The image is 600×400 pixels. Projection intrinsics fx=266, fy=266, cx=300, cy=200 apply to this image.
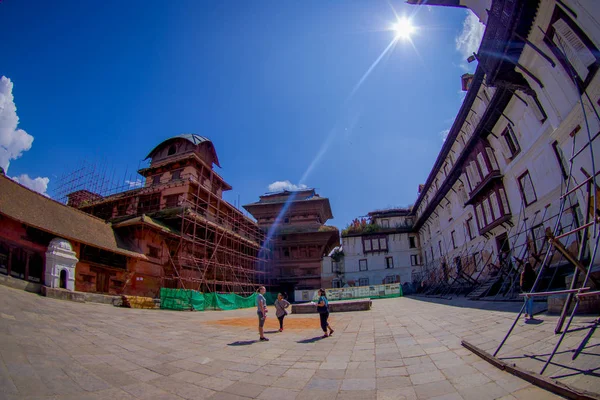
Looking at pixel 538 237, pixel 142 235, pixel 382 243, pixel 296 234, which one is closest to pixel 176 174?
pixel 142 235

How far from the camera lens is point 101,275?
55.4 feet

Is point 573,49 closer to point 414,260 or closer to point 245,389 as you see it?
point 245,389

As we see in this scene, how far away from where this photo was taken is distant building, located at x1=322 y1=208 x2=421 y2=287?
1479 inches

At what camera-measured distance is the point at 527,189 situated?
14008mm

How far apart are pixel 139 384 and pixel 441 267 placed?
28844 mm

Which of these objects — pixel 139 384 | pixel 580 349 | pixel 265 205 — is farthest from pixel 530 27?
pixel 265 205

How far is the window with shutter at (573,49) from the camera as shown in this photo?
7.46 metres

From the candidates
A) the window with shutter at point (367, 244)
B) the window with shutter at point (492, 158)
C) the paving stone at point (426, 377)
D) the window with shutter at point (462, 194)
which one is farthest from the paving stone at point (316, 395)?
the window with shutter at point (367, 244)

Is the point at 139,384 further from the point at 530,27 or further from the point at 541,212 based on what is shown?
the point at 541,212

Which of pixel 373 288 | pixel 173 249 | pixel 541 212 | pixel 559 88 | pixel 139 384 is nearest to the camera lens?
pixel 139 384

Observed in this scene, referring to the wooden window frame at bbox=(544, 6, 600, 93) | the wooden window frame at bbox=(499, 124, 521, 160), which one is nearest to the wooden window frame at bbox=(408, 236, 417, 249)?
the wooden window frame at bbox=(499, 124, 521, 160)

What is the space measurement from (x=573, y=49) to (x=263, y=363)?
1186 cm

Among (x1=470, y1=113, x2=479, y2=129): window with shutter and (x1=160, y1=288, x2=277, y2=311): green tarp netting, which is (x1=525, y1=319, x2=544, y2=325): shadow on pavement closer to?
(x1=470, y1=113, x2=479, y2=129): window with shutter

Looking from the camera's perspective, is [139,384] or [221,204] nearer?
[139,384]
